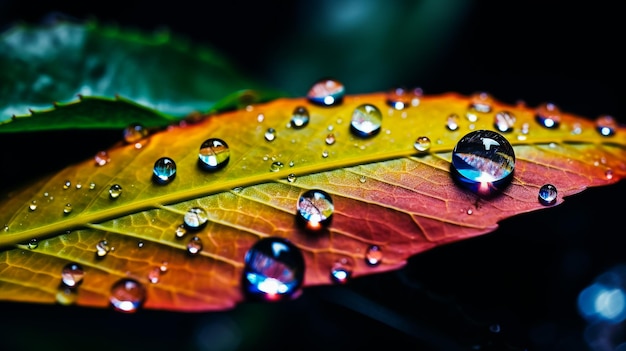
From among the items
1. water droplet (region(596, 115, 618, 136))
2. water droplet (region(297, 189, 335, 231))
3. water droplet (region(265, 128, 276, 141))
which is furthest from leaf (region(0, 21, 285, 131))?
water droplet (region(596, 115, 618, 136))

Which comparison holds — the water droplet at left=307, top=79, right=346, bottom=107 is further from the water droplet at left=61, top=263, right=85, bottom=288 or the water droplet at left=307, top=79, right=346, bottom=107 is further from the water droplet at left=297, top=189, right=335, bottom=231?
the water droplet at left=61, top=263, right=85, bottom=288

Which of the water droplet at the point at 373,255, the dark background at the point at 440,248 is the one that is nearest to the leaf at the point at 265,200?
the water droplet at the point at 373,255

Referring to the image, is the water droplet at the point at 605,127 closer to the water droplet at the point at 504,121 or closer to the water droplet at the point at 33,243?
the water droplet at the point at 504,121

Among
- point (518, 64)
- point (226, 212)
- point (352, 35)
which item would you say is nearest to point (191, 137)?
point (226, 212)

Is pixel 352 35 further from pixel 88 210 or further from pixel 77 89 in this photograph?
pixel 88 210

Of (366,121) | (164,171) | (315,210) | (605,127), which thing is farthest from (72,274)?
(605,127)

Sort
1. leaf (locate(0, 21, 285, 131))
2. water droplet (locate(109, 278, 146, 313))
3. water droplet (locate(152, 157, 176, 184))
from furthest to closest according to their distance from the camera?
1. leaf (locate(0, 21, 285, 131))
2. water droplet (locate(152, 157, 176, 184))
3. water droplet (locate(109, 278, 146, 313))
